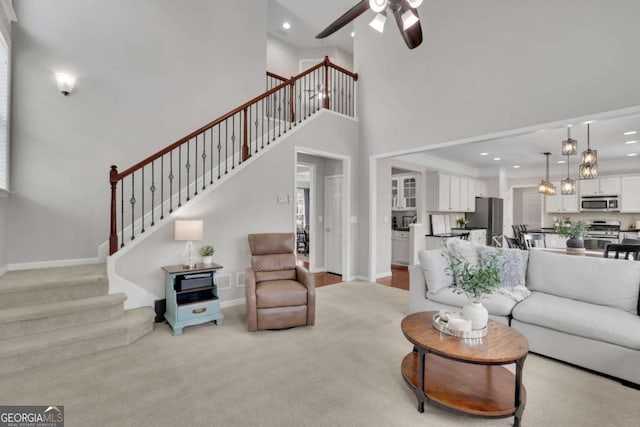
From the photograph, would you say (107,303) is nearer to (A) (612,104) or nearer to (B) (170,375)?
(B) (170,375)

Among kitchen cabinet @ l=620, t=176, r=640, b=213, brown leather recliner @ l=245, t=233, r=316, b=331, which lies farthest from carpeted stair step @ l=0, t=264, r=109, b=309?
kitchen cabinet @ l=620, t=176, r=640, b=213

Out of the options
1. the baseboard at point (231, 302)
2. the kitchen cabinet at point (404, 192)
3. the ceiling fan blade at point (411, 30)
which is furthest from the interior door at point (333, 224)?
the ceiling fan blade at point (411, 30)

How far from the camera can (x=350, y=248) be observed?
19.2 ft

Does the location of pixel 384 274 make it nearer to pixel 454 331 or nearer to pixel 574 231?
pixel 574 231

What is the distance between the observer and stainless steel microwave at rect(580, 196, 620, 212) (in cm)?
765

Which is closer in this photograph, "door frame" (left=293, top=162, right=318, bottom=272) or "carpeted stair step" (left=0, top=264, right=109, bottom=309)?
"carpeted stair step" (left=0, top=264, right=109, bottom=309)

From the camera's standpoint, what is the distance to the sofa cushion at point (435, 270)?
138 inches

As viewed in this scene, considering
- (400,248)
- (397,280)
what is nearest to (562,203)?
(400,248)

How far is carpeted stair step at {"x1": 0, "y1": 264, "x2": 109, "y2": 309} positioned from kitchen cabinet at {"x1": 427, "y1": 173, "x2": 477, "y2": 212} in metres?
6.76

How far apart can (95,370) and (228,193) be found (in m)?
2.42

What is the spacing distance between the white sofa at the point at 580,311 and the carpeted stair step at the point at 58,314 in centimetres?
358

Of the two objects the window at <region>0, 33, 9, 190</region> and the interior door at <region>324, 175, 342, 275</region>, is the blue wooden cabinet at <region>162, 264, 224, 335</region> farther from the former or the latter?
the interior door at <region>324, 175, 342, 275</region>

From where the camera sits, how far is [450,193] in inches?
308

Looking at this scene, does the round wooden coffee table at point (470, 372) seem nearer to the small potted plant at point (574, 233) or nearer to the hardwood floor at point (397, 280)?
the hardwood floor at point (397, 280)
